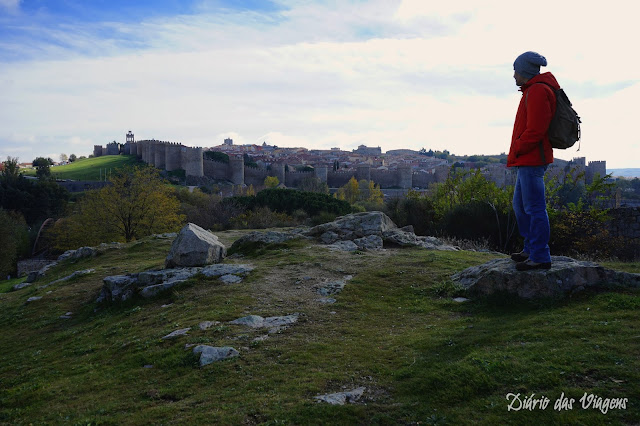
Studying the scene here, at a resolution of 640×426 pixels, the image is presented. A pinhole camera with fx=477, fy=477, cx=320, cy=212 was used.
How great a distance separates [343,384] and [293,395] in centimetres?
49

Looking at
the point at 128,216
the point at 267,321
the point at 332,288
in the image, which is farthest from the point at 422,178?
the point at 267,321

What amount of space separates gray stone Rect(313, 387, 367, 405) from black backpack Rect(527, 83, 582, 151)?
3.86 meters

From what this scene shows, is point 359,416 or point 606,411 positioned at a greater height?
point 606,411

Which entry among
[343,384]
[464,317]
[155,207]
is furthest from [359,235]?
[155,207]

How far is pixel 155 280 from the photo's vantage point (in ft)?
30.5

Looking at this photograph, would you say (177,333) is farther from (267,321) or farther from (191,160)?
(191,160)

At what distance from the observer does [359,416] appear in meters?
3.65

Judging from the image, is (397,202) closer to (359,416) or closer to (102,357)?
(102,357)

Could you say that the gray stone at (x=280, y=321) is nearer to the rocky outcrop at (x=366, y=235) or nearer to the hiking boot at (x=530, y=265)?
the hiking boot at (x=530, y=265)

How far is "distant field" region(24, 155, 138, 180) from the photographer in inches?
2955

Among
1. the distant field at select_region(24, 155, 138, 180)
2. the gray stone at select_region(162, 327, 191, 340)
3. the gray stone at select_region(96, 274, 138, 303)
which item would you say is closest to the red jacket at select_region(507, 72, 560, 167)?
the gray stone at select_region(162, 327, 191, 340)

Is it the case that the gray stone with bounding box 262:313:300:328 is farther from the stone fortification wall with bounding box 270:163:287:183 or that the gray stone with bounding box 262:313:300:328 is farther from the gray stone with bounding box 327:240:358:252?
the stone fortification wall with bounding box 270:163:287:183

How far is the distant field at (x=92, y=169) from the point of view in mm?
75069

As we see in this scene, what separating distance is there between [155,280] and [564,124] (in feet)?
24.6
